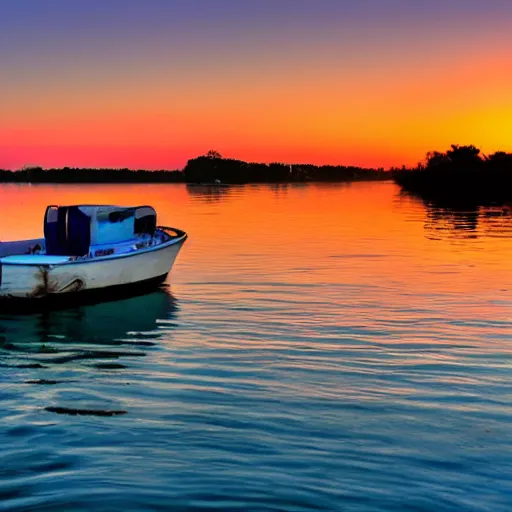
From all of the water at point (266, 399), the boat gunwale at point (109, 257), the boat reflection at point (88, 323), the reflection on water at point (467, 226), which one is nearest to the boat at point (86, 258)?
the boat gunwale at point (109, 257)

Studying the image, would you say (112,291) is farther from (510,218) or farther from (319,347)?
(510,218)

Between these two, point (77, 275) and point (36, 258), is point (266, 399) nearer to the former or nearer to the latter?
point (77, 275)

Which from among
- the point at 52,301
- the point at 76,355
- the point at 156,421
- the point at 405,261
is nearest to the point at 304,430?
the point at 156,421

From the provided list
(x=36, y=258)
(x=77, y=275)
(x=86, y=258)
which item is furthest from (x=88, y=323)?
(x=36, y=258)

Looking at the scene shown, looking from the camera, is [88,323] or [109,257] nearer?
[88,323]

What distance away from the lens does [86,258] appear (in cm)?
1903

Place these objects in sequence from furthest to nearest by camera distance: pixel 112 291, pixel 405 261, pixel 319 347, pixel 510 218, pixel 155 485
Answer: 1. pixel 510 218
2. pixel 405 261
3. pixel 112 291
4. pixel 319 347
5. pixel 155 485

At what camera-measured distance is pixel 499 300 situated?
65.1 ft

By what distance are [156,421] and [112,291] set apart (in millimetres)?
10928

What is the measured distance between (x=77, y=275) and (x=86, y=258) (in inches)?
29.3

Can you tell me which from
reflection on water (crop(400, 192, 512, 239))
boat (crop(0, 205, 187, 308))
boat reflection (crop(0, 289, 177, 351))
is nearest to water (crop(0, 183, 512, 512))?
boat reflection (crop(0, 289, 177, 351))

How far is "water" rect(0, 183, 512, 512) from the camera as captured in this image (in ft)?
23.4

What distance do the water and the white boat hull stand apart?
638 mm

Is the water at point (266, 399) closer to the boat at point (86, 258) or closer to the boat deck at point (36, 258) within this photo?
the boat at point (86, 258)
